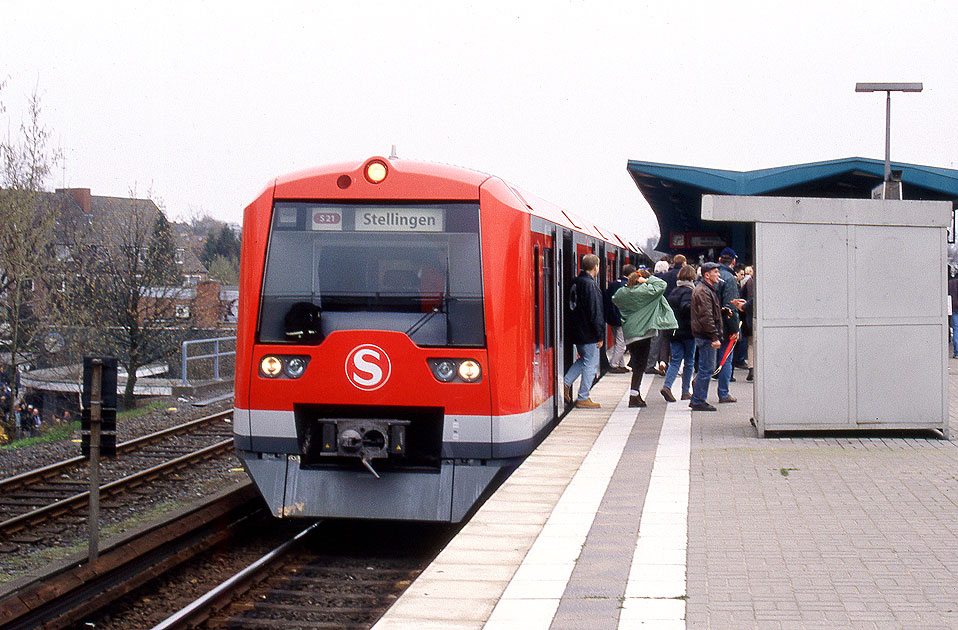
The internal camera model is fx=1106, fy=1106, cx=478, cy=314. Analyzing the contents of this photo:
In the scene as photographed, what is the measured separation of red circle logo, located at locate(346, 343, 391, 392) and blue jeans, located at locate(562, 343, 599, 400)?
3608 millimetres

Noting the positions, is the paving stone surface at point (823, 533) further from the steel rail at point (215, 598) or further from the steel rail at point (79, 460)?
the steel rail at point (79, 460)

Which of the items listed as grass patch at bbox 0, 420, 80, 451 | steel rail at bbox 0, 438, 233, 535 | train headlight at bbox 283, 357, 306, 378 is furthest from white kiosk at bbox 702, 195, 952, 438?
grass patch at bbox 0, 420, 80, 451

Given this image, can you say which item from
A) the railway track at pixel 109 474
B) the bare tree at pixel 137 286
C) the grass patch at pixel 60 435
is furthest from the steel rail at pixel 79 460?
the bare tree at pixel 137 286

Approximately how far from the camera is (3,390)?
97.7ft

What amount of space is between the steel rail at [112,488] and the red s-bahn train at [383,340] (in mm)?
2580

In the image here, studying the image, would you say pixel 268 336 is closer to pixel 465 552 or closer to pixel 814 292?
pixel 465 552

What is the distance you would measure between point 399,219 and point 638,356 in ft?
14.9

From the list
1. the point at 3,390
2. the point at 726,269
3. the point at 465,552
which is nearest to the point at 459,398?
the point at 465,552

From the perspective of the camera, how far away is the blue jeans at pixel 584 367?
1103cm

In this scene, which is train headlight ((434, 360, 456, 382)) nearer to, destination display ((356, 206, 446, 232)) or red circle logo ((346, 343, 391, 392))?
red circle logo ((346, 343, 391, 392))

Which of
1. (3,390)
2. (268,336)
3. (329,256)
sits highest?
(329,256)

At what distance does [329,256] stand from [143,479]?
15.5 feet

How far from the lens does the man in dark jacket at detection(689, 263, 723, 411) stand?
10891 mm

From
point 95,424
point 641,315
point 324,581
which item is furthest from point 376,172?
point 641,315
